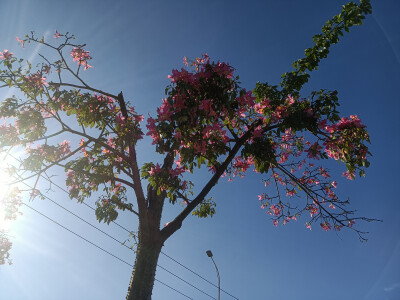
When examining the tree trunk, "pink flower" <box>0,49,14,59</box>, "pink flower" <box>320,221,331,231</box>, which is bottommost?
the tree trunk

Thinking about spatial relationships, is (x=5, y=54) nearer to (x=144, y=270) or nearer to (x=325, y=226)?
(x=144, y=270)

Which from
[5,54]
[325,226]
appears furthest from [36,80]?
[325,226]

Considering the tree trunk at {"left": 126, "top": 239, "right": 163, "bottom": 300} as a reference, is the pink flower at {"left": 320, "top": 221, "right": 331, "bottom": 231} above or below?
above

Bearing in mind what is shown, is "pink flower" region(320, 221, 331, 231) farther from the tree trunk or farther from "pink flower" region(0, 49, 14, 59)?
"pink flower" region(0, 49, 14, 59)

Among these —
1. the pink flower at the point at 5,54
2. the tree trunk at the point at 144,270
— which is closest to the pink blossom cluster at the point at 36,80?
the pink flower at the point at 5,54

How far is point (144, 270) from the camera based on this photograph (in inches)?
184

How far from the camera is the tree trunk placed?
4.50 metres

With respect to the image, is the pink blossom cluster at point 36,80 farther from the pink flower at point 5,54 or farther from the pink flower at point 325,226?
the pink flower at point 325,226

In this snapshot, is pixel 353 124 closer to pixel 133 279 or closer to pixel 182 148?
pixel 182 148

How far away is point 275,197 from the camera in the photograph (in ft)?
22.3

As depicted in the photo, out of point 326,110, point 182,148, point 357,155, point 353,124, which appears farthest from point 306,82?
point 182,148

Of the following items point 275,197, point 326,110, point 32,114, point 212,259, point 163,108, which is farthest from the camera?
point 212,259

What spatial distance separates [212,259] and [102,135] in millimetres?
13241

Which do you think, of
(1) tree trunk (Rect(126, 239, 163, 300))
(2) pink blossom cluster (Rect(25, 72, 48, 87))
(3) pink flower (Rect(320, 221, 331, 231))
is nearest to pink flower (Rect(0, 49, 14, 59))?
(2) pink blossom cluster (Rect(25, 72, 48, 87))
